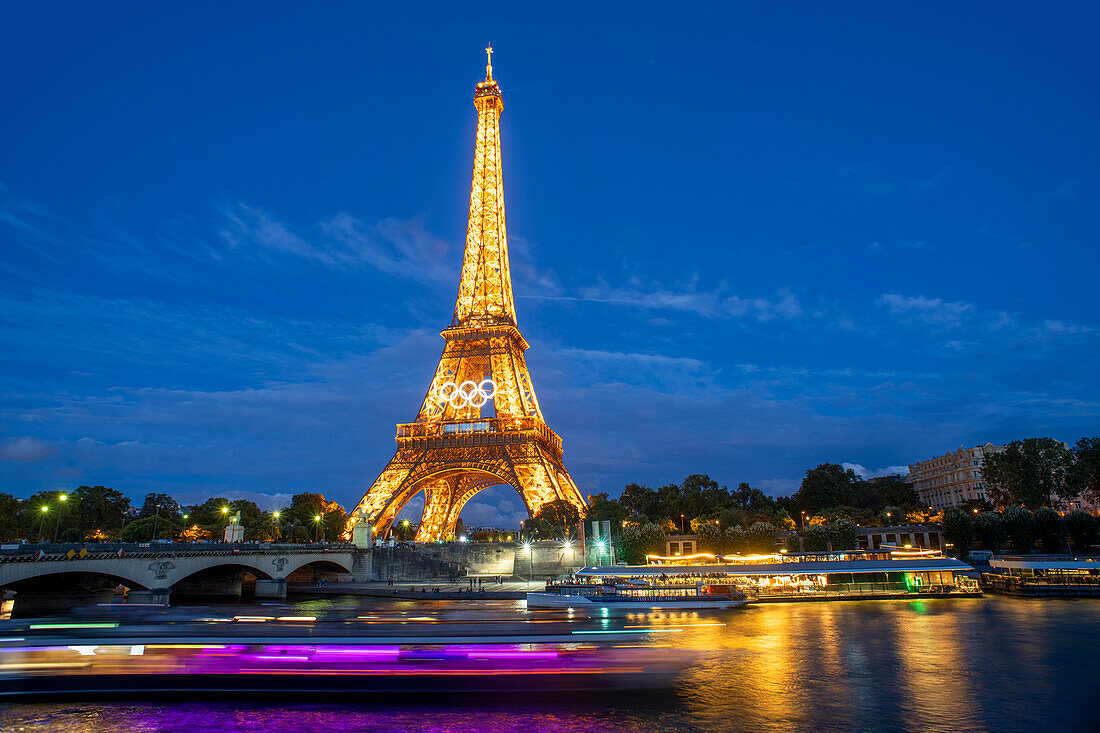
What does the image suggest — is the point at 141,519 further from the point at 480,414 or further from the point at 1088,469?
the point at 1088,469

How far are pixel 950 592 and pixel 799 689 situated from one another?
1370 inches

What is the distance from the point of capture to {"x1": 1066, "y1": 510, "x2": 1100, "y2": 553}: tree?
6475cm

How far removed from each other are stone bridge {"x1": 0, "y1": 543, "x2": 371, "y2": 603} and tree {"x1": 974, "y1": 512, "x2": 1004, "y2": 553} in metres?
59.1

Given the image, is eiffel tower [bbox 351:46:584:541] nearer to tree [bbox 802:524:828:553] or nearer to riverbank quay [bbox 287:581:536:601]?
riverbank quay [bbox 287:581:536:601]

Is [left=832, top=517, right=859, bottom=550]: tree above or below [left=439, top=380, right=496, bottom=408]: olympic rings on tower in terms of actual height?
below

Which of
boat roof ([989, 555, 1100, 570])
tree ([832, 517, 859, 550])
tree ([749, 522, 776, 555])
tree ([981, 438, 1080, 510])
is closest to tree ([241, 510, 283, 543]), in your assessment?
tree ([749, 522, 776, 555])

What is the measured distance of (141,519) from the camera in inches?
3339

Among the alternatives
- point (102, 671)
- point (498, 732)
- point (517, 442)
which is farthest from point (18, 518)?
point (498, 732)

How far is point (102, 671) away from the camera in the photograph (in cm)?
1498

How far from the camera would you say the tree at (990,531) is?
209 ft

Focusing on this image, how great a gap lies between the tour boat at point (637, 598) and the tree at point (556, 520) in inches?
700

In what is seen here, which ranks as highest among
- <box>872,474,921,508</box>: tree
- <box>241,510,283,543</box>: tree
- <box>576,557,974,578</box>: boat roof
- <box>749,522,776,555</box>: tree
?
<box>872,474,921,508</box>: tree

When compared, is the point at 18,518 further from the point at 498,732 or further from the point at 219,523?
the point at 498,732

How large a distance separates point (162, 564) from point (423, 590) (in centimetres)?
1877
